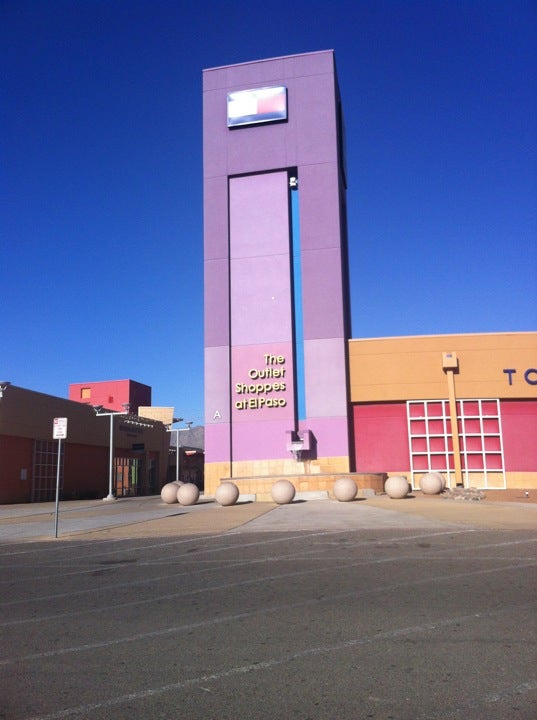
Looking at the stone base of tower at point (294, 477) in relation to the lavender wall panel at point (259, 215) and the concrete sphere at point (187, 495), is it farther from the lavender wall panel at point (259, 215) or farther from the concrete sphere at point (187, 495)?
the lavender wall panel at point (259, 215)

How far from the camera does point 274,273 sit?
33.0 metres

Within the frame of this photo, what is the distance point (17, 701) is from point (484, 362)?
101 feet

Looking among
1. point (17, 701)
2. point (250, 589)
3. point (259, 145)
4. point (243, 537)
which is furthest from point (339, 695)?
point (259, 145)

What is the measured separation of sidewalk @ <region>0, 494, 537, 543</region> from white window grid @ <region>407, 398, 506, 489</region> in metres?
Answer: 11.4

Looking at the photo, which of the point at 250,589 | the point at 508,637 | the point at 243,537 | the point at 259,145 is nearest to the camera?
the point at 508,637

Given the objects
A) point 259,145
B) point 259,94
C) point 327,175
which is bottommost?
point 327,175

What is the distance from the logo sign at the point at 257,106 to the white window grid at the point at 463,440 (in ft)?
57.2

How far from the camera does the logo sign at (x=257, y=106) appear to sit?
34.2 m

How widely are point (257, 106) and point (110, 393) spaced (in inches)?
1653

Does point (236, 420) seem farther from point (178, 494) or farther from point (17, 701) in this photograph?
point (17, 701)

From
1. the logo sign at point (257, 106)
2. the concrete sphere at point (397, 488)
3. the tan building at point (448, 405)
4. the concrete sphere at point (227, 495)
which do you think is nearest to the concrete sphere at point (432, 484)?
the concrete sphere at point (397, 488)

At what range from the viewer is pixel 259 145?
3444 cm

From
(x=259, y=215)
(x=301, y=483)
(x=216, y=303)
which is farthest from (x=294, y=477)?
(x=259, y=215)

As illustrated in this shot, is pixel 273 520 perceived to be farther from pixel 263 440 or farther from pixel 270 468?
pixel 263 440
